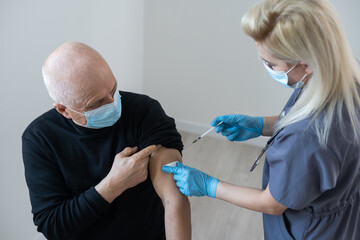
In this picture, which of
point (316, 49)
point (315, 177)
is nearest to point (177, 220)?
point (315, 177)

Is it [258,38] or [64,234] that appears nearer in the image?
[258,38]

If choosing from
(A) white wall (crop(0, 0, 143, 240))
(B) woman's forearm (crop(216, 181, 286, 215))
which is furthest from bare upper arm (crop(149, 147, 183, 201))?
(A) white wall (crop(0, 0, 143, 240))

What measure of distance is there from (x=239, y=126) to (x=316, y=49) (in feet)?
2.71

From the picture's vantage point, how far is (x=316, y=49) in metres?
0.88

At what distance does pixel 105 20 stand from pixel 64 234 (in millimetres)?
1489

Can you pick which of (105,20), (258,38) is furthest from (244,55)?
(258,38)

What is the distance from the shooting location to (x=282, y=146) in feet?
3.23

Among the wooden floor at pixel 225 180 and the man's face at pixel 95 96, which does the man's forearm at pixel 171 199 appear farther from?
the wooden floor at pixel 225 180

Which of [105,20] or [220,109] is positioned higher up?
[105,20]

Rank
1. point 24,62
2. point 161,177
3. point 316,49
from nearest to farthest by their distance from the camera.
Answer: point 316,49
point 161,177
point 24,62

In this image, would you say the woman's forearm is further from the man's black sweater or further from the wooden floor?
the wooden floor

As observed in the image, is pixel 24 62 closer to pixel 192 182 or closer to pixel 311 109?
pixel 192 182

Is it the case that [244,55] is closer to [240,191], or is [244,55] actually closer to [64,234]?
[240,191]

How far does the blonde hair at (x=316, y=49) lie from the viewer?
34.5 inches
